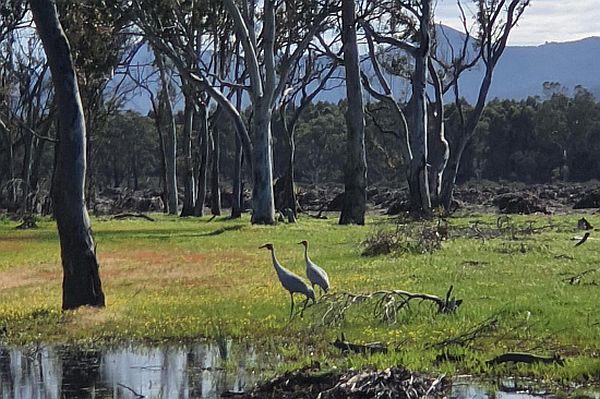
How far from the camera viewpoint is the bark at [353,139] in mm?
37125

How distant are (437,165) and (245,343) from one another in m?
32.5

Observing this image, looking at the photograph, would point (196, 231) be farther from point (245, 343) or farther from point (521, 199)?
point (245, 343)

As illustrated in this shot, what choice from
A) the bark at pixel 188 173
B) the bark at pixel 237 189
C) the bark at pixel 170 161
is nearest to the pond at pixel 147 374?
the bark at pixel 237 189

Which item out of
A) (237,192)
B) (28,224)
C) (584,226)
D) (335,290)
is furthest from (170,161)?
(335,290)

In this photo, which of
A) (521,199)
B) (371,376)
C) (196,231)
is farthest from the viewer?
(521,199)

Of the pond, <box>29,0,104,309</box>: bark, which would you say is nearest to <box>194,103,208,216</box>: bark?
<box>29,0,104,309</box>: bark

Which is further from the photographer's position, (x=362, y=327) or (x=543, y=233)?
(x=543, y=233)

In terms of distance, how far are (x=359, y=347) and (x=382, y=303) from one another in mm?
2082

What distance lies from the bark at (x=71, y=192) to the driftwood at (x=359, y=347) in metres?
4.53

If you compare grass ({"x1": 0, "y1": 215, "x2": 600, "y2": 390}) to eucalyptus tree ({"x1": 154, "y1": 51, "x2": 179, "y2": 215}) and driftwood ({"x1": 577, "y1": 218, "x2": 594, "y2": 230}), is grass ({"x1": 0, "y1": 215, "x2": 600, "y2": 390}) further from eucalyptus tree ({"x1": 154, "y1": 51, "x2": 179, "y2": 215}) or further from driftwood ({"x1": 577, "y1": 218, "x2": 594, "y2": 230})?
eucalyptus tree ({"x1": 154, "y1": 51, "x2": 179, "y2": 215})

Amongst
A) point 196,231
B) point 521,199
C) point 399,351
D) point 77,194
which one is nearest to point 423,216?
point 196,231

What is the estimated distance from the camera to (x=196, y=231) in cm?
3494

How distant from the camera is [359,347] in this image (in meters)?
11.1

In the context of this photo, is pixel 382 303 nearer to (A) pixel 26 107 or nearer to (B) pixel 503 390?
(B) pixel 503 390
